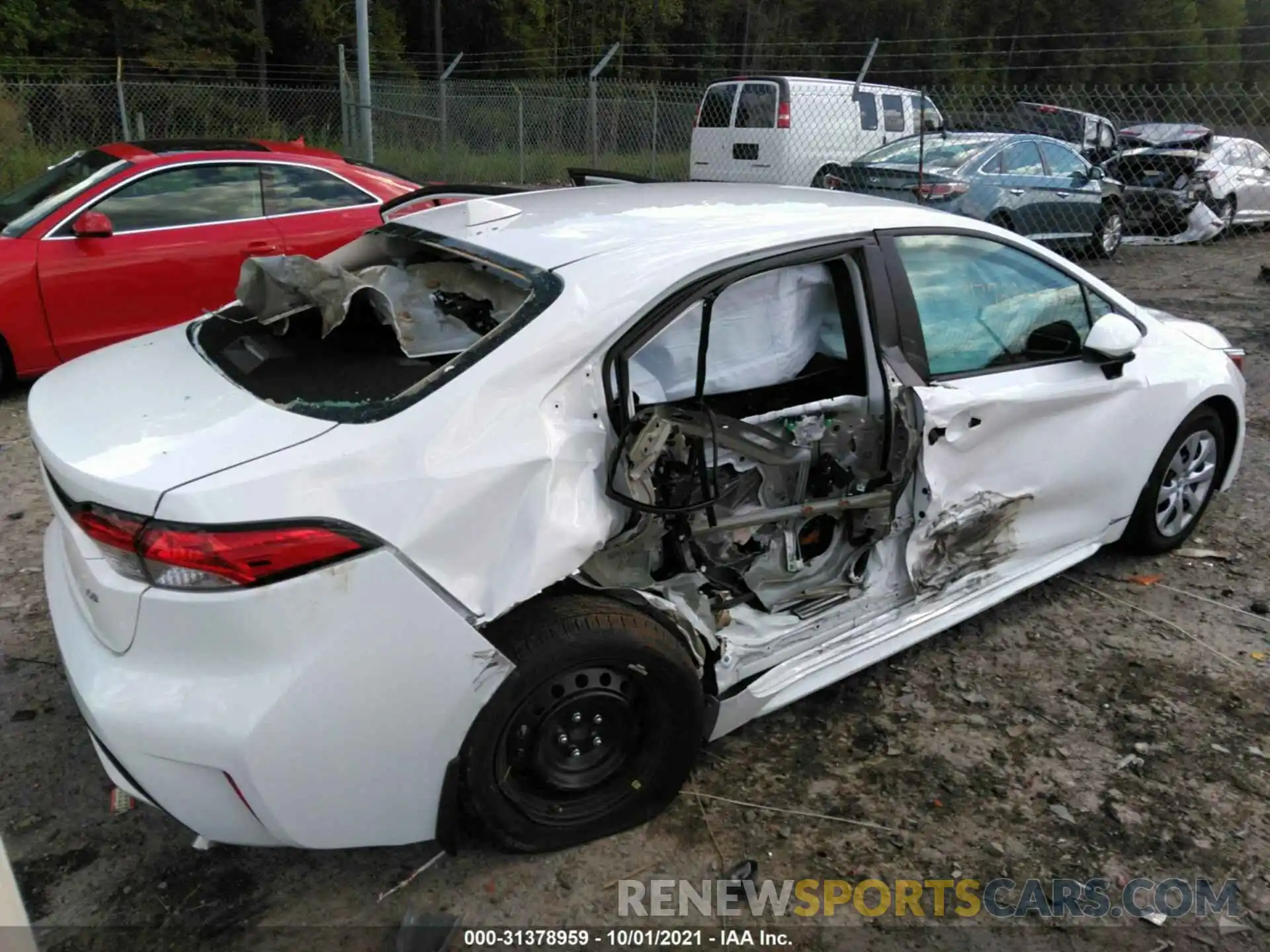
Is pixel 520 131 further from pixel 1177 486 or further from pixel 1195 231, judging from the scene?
pixel 1177 486

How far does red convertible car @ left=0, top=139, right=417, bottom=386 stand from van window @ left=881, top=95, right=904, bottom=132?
960cm

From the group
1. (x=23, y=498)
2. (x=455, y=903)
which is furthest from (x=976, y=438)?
(x=23, y=498)

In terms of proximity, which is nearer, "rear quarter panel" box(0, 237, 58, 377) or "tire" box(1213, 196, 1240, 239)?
"rear quarter panel" box(0, 237, 58, 377)

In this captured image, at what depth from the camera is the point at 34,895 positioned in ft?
7.78

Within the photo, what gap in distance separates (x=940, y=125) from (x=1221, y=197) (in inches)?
170

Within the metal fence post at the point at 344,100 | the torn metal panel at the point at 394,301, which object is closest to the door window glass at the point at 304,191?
the torn metal panel at the point at 394,301

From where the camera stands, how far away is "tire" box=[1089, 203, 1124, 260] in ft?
37.4

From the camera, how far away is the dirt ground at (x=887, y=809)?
2355mm

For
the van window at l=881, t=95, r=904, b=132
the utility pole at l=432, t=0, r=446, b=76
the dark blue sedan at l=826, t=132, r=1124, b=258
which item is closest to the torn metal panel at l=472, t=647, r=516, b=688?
the dark blue sedan at l=826, t=132, r=1124, b=258

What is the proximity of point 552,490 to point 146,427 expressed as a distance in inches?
37.0

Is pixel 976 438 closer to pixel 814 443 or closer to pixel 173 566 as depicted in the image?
pixel 814 443

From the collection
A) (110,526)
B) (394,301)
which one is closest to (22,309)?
(394,301)
